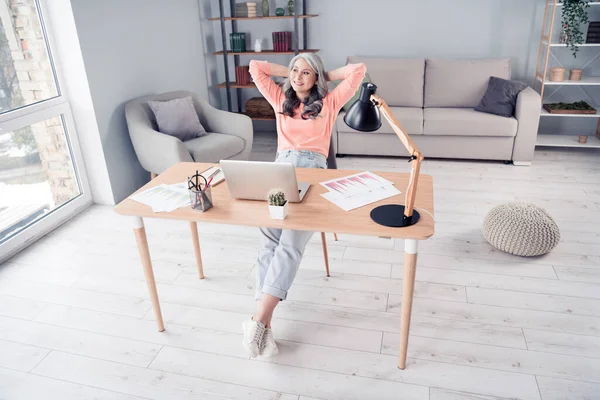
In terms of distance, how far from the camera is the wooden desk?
1.62m

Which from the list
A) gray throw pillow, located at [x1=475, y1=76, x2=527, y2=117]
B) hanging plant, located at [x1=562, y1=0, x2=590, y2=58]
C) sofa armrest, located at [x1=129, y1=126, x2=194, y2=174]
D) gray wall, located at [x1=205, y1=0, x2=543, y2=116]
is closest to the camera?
sofa armrest, located at [x1=129, y1=126, x2=194, y2=174]

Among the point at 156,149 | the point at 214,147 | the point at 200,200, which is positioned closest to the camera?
the point at 200,200

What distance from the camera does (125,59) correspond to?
11.8 ft

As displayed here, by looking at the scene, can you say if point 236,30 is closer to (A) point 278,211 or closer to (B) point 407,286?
(A) point 278,211

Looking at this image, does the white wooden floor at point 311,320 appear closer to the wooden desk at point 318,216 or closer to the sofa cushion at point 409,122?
the wooden desk at point 318,216

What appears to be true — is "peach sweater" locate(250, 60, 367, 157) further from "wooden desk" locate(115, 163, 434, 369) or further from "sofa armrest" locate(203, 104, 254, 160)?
"sofa armrest" locate(203, 104, 254, 160)

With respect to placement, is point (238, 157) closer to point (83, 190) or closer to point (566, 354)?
point (83, 190)

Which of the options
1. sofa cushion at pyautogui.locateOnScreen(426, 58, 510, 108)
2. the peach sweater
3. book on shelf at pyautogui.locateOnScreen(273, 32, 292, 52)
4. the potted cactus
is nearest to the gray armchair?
the peach sweater

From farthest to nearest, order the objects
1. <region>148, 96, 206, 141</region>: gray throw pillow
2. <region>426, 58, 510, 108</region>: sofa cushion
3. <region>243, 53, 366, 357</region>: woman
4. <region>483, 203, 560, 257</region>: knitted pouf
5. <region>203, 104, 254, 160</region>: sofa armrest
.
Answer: <region>426, 58, 510, 108</region>: sofa cushion < <region>203, 104, 254, 160</region>: sofa armrest < <region>148, 96, 206, 141</region>: gray throw pillow < <region>483, 203, 560, 257</region>: knitted pouf < <region>243, 53, 366, 357</region>: woman

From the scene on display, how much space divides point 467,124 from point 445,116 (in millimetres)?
205

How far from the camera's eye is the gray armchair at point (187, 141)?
333cm

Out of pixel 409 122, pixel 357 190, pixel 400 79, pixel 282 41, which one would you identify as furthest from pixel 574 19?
pixel 357 190

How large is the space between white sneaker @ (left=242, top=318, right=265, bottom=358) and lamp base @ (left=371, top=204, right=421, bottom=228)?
0.71 m

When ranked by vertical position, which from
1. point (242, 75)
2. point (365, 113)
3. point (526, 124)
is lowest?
point (526, 124)
